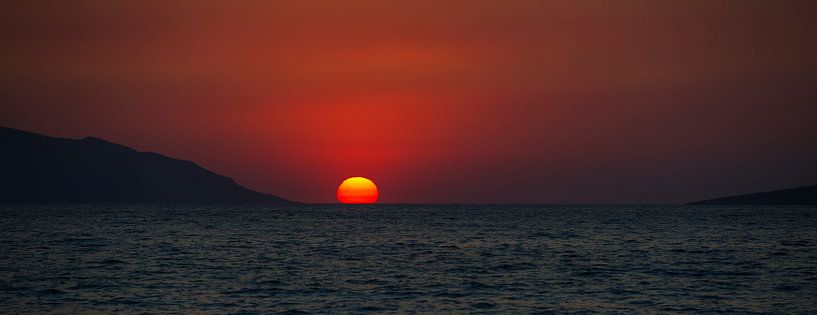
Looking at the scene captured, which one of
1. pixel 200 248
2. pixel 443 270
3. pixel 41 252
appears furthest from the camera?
pixel 200 248

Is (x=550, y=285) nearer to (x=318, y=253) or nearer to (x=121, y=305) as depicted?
(x=121, y=305)

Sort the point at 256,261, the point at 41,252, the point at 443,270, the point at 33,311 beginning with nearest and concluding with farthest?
the point at 33,311 < the point at 443,270 < the point at 256,261 < the point at 41,252

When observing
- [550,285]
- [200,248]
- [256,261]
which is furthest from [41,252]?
[550,285]

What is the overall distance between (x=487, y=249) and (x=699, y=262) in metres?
19.1

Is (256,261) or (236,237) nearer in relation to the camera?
(256,261)

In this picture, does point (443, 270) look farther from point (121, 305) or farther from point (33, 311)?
point (33, 311)

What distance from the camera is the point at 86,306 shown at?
35812mm

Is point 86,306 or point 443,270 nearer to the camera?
point 86,306

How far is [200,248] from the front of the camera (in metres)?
71.1

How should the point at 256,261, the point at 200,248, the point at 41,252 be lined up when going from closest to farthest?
the point at 256,261, the point at 41,252, the point at 200,248

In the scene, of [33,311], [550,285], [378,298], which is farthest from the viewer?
[550,285]

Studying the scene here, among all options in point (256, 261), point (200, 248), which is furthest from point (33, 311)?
point (200, 248)

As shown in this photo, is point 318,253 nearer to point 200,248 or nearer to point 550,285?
point 200,248

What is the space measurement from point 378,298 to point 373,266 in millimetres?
15598
